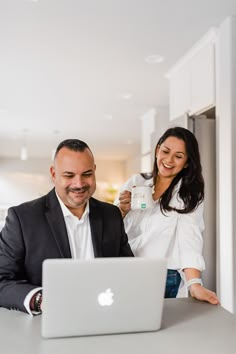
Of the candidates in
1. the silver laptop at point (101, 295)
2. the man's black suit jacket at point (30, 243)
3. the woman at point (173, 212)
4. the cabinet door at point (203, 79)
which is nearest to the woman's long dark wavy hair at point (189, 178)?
the woman at point (173, 212)

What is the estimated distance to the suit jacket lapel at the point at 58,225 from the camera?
146cm

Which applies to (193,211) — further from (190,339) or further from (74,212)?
(190,339)

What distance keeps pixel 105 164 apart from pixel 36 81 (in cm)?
780

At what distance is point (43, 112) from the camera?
242 inches

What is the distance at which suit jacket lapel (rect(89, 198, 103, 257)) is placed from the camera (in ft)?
5.16

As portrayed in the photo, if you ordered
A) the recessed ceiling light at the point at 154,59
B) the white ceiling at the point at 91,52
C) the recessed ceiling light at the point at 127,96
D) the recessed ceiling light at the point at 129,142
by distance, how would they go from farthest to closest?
1. the recessed ceiling light at the point at 129,142
2. the recessed ceiling light at the point at 127,96
3. the recessed ceiling light at the point at 154,59
4. the white ceiling at the point at 91,52

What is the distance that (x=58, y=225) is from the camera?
1.49m

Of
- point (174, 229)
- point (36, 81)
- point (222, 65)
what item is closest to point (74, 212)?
point (174, 229)

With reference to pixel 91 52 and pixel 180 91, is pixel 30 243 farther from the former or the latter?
pixel 180 91

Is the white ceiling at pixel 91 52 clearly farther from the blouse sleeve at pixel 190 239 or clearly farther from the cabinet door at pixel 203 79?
the blouse sleeve at pixel 190 239

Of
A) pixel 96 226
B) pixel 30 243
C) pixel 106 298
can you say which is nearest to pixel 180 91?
pixel 96 226

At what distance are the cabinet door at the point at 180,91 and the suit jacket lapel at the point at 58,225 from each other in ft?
8.43

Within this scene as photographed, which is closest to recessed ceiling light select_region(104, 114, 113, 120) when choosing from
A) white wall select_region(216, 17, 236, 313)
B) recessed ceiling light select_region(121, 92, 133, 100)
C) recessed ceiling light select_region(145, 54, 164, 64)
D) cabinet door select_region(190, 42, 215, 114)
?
recessed ceiling light select_region(121, 92, 133, 100)

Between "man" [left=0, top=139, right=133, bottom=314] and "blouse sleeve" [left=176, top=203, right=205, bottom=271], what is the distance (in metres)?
0.35
